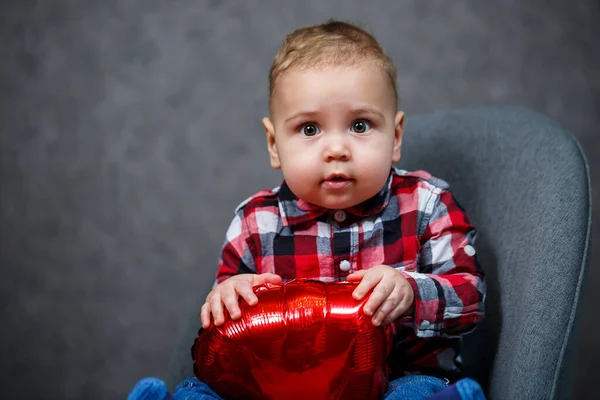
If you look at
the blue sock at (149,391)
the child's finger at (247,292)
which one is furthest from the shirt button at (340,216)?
the blue sock at (149,391)

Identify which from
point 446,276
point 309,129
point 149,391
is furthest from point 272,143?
point 149,391

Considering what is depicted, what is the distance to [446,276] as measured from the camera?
0.86m

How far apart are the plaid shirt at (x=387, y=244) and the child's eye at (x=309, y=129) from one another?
0.42ft

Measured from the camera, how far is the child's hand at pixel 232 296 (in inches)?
29.1

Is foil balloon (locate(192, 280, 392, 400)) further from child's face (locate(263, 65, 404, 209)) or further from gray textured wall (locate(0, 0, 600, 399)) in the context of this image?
gray textured wall (locate(0, 0, 600, 399))

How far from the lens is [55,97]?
1.46 meters

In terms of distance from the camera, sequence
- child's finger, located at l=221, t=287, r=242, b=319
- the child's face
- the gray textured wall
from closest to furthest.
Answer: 1. child's finger, located at l=221, t=287, r=242, b=319
2. the child's face
3. the gray textured wall

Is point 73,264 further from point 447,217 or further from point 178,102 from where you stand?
point 447,217

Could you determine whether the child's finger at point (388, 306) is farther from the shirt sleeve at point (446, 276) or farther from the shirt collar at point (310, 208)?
the shirt collar at point (310, 208)

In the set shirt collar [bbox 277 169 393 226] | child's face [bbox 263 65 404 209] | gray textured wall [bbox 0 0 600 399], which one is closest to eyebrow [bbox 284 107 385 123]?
child's face [bbox 263 65 404 209]

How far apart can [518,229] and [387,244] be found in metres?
0.20

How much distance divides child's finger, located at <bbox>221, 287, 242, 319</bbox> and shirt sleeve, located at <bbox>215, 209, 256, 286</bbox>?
0.65ft

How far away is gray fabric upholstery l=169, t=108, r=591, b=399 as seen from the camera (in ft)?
2.45

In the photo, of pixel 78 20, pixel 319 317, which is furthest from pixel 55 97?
pixel 319 317
